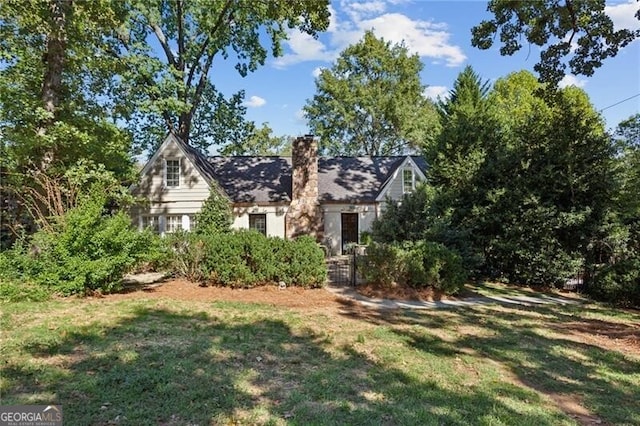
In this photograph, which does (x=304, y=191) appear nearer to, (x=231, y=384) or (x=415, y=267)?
(x=415, y=267)

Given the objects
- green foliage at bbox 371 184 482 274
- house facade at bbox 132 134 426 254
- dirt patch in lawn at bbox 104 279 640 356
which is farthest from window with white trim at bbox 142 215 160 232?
green foliage at bbox 371 184 482 274

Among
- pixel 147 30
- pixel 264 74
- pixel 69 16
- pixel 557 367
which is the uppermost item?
pixel 147 30

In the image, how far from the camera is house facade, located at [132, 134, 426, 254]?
16.5 meters

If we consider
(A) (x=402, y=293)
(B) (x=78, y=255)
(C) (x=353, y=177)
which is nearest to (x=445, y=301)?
(A) (x=402, y=293)

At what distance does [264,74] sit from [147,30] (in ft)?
22.2

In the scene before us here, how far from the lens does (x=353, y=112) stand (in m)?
30.9

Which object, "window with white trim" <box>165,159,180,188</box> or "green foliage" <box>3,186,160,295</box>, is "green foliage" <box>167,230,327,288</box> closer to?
"green foliage" <box>3,186,160,295</box>

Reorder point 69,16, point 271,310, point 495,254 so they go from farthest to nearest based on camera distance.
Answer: point 495,254, point 69,16, point 271,310

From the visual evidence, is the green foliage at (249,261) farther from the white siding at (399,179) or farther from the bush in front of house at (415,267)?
the white siding at (399,179)

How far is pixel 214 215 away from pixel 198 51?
431 inches

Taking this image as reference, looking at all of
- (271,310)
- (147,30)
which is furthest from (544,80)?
(147,30)

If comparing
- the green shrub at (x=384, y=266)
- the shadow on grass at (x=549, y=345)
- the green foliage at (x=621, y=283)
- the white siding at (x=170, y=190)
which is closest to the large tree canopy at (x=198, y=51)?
the white siding at (x=170, y=190)

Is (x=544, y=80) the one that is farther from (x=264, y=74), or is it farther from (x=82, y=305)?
(x=264, y=74)

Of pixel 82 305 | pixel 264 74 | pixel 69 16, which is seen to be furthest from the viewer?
pixel 264 74
